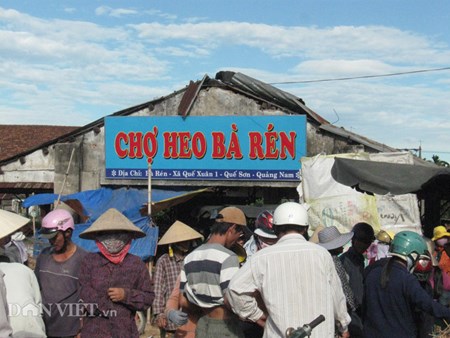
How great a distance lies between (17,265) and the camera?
4543 millimetres

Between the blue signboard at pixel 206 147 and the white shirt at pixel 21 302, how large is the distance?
10884mm

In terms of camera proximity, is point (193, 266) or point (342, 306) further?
point (193, 266)

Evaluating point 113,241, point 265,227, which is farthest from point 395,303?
point 113,241

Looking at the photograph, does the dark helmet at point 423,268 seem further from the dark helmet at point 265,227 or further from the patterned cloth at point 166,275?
the patterned cloth at point 166,275

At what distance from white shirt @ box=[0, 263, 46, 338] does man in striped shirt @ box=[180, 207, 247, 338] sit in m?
1.09

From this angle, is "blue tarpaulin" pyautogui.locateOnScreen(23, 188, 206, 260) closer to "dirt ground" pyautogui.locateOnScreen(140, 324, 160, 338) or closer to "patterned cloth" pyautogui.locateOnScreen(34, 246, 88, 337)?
"dirt ground" pyautogui.locateOnScreen(140, 324, 160, 338)

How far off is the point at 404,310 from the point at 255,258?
140 cm

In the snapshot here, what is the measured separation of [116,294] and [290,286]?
4.79 ft

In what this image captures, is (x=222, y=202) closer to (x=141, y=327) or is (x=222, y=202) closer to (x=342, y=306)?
(x=141, y=327)

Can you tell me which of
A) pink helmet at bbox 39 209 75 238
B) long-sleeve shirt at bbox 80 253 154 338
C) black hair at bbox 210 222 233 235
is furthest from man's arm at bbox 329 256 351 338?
pink helmet at bbox 39 209 75 238

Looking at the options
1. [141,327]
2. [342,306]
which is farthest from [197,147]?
[342,306]

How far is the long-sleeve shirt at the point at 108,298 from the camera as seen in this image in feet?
16.1

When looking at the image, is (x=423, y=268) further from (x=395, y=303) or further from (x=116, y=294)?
(x=116, y=294)

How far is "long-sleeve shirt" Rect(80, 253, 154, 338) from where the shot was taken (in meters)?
4.92
